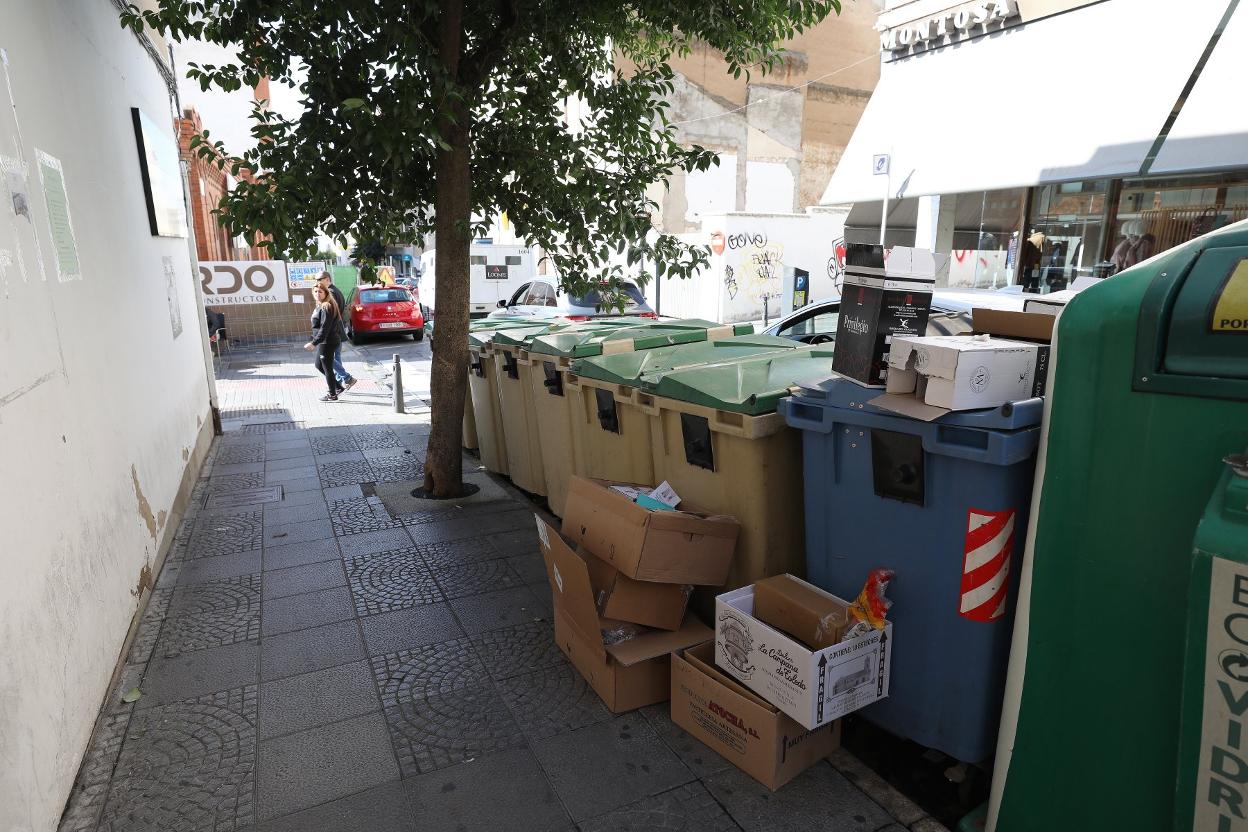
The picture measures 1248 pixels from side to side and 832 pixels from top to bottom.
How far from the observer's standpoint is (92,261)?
4.27 metres

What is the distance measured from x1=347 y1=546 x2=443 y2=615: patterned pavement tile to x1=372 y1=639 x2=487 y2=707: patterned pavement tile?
548 mm

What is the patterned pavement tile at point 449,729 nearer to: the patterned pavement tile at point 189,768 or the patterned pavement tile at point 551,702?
the patterned pavement tile at point 551,702

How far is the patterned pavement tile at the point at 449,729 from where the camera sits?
2943mm

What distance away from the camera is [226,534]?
215 inches

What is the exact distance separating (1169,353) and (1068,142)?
36.5 feet

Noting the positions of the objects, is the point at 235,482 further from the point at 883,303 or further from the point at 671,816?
the point at 883,303

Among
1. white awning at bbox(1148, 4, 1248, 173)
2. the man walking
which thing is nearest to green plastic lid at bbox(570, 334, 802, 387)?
the man walking

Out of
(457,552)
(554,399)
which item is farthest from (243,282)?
(457,552)

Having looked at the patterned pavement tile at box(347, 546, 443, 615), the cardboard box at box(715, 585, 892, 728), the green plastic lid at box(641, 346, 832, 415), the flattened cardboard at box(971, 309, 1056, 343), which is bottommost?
the patterned pavement tile at box(347, 546, 443, 615)

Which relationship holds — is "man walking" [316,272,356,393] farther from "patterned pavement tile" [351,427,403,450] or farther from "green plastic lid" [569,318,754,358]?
"green plastic lid" [569,318,754,358]

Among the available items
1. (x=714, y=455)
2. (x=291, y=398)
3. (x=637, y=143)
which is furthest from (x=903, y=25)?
(x=714, y=455)

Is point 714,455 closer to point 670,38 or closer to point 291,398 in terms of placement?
point 670,38

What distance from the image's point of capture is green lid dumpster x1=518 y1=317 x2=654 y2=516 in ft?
17.0

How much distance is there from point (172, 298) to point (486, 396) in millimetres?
3319
